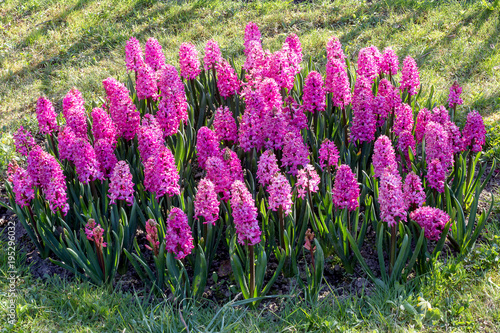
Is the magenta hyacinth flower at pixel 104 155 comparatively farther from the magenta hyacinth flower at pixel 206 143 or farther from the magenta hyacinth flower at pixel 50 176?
the magenta hyacinth flower at pixel 206 143

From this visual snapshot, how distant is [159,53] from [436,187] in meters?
3.49

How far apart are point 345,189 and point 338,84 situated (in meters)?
1.66

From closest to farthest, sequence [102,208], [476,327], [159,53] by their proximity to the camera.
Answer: [476,327]
[102,208]
[159,53]

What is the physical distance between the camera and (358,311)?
3.50 m

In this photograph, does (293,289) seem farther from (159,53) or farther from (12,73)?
(12,73)

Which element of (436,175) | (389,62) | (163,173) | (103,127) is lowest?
(436,175)

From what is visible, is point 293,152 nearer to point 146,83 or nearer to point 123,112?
point 123,112

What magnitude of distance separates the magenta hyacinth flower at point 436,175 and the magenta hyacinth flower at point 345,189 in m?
0.67

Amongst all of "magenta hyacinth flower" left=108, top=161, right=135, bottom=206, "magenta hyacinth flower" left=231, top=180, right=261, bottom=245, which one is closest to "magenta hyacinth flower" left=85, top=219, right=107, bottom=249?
"magenta hyacinth flower" left=108, top=161, right=135, bottom=206

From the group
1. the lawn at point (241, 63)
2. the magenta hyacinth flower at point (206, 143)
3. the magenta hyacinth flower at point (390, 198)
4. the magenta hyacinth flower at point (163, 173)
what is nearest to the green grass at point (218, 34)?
the lawn at point (241, 63)

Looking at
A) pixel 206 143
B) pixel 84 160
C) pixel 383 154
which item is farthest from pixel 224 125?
pixel 383 154

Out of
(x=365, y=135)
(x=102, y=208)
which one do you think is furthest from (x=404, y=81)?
(x=102, y=208)

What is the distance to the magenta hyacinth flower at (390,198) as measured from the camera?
3215mm

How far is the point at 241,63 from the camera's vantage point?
7305mm
